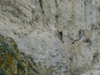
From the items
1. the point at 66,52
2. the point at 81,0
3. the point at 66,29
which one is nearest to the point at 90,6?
the point at 81,0

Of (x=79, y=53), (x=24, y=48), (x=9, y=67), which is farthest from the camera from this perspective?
(x=79, y=53)

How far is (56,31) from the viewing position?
16656mm

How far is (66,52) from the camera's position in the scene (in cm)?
1501

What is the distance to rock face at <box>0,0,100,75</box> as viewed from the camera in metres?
12.3

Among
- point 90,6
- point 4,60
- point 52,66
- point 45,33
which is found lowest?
point 52,66

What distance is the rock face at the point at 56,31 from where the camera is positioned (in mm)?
12295

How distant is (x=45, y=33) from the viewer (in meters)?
14.6

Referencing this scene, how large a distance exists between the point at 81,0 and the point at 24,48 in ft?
45.0

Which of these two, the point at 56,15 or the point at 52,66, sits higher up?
the point at 56,15

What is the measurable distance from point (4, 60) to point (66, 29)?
12.0 metres

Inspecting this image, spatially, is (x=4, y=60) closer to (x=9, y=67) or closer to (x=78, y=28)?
(x=9, y=67)

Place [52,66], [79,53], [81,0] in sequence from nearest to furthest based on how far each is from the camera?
[52,66] < [79,53] < [81,0]

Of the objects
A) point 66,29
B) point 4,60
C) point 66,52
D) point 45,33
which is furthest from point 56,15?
point 4,60

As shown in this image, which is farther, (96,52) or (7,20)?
(96,52)
